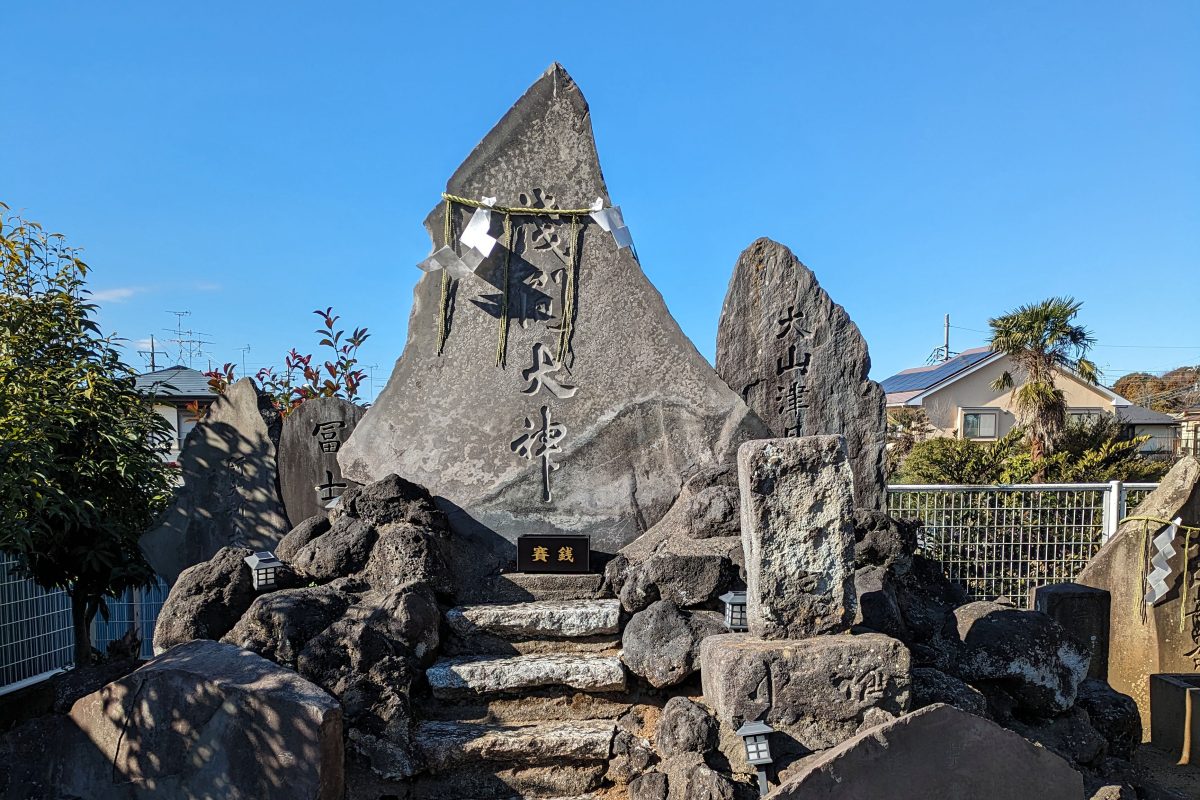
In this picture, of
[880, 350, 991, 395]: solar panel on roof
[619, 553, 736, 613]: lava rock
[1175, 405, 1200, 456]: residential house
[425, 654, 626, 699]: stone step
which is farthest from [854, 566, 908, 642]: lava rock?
[880, 350, 991, 395]: solar panel on roof

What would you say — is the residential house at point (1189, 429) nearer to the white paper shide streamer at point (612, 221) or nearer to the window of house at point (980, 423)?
the window of house at point (980, 423)

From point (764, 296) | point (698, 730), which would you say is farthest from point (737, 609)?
point (764, 296)

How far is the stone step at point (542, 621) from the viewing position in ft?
15.1

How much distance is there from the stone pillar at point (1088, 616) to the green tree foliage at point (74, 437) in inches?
249

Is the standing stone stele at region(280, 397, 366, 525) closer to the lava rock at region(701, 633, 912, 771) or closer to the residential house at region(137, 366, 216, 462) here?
the lava rock at region(701, 633, 912, 771)

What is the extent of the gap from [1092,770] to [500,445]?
12.7 feet

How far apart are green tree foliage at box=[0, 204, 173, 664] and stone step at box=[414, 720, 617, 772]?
8.81ft

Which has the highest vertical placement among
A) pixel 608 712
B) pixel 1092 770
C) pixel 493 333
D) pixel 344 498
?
pixel 493 333

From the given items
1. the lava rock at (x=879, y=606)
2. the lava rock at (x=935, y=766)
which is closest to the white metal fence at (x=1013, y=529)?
the lava rock at (x=879, y=606)

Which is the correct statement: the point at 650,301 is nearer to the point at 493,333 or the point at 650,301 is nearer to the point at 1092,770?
the point at 493,333

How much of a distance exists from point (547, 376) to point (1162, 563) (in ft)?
16.3

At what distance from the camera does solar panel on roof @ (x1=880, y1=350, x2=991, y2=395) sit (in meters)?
20.7

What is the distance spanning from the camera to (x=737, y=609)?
13.4 ft

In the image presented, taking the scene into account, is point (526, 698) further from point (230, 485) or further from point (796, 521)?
point (230, 485)
